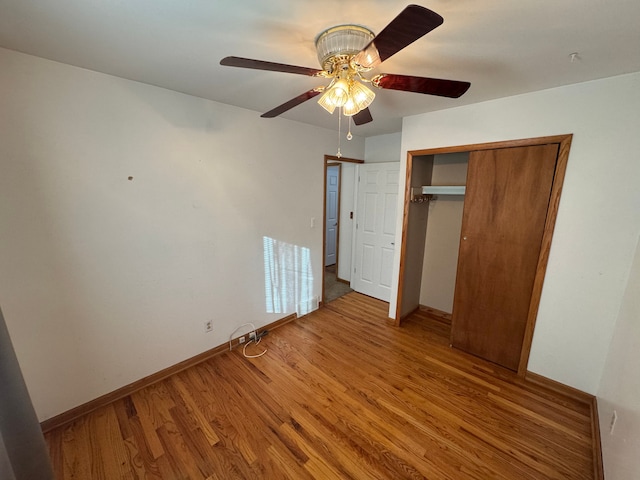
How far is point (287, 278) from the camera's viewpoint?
10.1 ft

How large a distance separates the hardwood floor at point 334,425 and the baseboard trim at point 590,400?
4cm

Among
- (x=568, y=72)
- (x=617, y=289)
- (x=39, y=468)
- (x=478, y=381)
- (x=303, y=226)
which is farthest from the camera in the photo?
(x=303, y=226)

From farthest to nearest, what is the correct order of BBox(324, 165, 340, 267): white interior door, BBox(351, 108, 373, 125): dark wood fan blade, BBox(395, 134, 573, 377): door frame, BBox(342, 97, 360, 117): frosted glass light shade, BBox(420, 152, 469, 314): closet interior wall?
BBox(324, 165, 340, 267): white interior door → BBox(420, 152, 469, 314): closet interior wall → BBox(395, 134, 573, 377): door frame → BBox(351, 108, 373, 125): dark wood fan blade → BBox(342, 97, 360, 117): frosted glass light shade

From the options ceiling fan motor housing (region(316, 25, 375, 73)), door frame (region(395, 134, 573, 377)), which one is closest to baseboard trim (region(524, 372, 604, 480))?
door frame (region(395, 134, 573, 377))

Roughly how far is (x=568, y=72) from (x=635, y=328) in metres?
1.59

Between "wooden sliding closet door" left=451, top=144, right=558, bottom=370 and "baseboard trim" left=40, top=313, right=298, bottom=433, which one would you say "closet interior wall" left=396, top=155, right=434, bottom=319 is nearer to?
"wooden sliding closet door" left=451, top=144, right=558, bottom=370

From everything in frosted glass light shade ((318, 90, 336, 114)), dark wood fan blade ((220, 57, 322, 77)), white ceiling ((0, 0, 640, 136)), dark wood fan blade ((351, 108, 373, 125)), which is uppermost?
white ceiling ((0, 0, 640, 136))

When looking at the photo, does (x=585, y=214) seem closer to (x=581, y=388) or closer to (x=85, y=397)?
(x=581, y=388)

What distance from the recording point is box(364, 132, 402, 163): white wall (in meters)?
3.46

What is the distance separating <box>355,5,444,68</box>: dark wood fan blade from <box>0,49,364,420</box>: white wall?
1722 mm

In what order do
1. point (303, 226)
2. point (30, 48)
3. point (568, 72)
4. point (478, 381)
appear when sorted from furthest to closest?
point (303, 226) → point (478, 381) → point (568, 72) → point (30, 48)

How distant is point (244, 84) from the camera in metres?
1.85

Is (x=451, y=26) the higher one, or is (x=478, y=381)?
(x=451, y=26)

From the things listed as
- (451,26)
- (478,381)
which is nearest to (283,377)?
(478,381)
